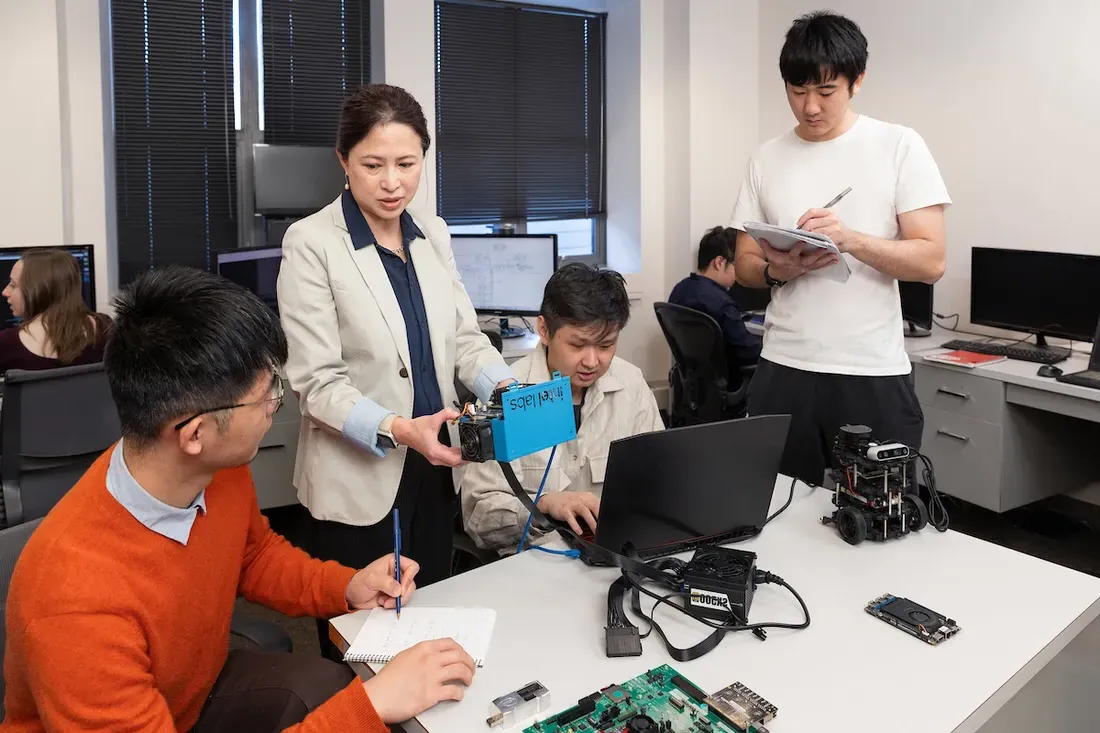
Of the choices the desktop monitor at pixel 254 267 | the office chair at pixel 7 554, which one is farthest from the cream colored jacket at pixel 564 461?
the desktop monitor at pixel 254 267

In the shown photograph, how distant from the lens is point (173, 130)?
13.5 feet

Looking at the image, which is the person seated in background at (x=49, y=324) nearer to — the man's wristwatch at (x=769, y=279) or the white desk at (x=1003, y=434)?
the man's wristwatch at (x=769, y=279)

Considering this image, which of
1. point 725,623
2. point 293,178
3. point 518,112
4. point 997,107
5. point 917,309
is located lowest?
point 725,623

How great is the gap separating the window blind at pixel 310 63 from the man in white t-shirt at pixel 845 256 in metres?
2.86

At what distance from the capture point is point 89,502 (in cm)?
110

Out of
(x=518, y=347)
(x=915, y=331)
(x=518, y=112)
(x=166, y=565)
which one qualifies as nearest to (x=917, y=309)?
(x=915, y=331)

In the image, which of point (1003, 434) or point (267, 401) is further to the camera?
point (1003, 434)

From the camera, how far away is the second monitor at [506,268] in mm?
4168

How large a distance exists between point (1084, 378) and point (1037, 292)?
596mm

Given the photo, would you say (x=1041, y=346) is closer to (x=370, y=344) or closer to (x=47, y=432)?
(x=370, y=344)

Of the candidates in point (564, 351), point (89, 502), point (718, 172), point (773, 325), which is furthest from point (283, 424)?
point (718, 172)

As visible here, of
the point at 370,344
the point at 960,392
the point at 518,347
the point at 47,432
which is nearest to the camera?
the point at 370,344

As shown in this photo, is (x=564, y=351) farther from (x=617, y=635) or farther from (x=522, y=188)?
(x=522, y=188)

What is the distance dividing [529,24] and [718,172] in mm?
1385
